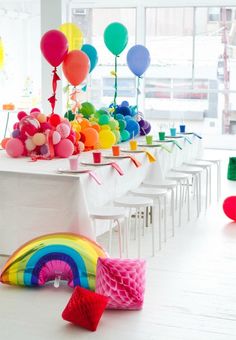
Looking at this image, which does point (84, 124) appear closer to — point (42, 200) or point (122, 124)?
point (122, 124)

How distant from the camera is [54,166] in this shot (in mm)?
4508

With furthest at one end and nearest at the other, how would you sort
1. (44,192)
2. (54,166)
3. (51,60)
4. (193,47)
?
(193,47) → (51,60) → (54,166) → (44,192)

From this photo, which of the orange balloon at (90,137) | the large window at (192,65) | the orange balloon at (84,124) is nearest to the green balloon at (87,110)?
the orange balloon at (84,124)

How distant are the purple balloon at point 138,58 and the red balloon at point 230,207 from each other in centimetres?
177

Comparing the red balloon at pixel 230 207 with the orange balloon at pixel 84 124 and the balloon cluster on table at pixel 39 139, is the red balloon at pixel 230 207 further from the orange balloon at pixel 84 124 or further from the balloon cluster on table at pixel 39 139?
the balloon cluster on table at pixel 39 139

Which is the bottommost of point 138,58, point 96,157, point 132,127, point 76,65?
point 96,157

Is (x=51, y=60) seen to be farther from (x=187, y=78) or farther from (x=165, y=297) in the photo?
(x=187, y=78)

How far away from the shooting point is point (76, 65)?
5.14 metres

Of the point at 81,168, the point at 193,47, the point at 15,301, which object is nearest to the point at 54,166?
the point at 81,168

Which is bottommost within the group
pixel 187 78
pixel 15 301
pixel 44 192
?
pixel 15 301

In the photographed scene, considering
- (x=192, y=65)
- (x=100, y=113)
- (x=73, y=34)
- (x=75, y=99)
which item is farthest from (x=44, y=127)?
(x=192, y=65)

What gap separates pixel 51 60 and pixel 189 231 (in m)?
1.89

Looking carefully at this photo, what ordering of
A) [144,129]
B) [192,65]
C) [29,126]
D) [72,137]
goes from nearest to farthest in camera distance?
[29,126], [72,137], [144,129], [192,65]

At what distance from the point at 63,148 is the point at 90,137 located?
1.87 ft
